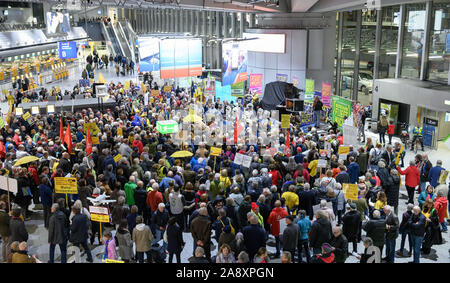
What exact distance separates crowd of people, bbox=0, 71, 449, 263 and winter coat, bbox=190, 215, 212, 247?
21 millimetres

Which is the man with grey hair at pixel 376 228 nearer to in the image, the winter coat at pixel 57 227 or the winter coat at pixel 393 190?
the winter coat at pixel 393 190

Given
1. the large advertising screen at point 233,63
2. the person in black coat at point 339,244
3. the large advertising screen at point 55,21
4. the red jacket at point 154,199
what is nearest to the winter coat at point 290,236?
the person in black coat at point 339,244

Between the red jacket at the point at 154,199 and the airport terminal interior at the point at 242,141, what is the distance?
55 millimetres

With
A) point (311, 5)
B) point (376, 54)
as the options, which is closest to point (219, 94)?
point (311, 5)

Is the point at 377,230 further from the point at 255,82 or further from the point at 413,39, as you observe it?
the point at 413,39

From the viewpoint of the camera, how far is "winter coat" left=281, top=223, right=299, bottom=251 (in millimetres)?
8672

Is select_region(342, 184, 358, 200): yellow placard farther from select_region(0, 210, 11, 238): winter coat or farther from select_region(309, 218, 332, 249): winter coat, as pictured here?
select_region(0, 210, 11, 238): winter coat

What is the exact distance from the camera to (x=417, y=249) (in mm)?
9141

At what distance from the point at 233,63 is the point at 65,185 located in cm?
1416

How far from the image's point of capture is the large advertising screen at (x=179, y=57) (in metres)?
21.2

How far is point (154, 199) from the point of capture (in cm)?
1035

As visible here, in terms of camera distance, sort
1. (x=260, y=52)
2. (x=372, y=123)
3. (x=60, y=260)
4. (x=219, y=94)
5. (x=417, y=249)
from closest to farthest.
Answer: (x=417, y=249) < (x=60, y=260) < (x=372, y=123) < (x=219, y=94) < (x=260, y=52)

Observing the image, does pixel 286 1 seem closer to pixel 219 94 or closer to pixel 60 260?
pixel 219 94
